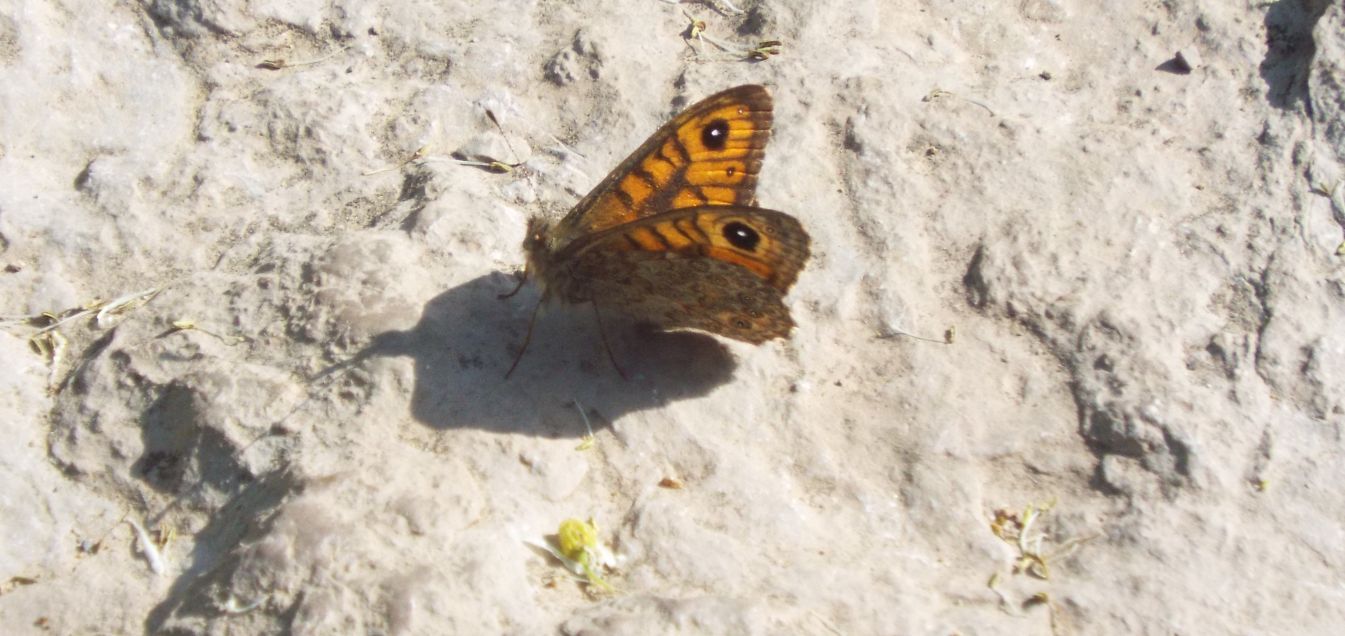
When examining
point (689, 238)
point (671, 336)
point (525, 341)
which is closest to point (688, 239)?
point (689, 238)

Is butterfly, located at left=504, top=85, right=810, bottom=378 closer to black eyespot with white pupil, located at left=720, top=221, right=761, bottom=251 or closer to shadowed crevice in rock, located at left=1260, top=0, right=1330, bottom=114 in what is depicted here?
black eyespot with white pupil, located at left=720, top=221, right=761, bottom=251

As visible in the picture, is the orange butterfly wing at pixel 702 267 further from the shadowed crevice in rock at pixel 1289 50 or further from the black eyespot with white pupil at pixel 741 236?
the shadowed crevice in rock at pixel 1289 50

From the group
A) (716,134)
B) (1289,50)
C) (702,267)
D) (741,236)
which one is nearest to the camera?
(741,236)

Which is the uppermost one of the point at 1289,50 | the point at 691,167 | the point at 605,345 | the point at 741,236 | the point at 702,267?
the point at 1289,50

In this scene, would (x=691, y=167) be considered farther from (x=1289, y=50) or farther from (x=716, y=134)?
(x=1289, y=50)

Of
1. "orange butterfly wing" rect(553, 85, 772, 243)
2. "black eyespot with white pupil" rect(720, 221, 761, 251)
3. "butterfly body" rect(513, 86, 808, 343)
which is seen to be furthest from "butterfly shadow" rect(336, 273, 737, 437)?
"black eyespot with white pupil" rect(720, 221, 761, 251)

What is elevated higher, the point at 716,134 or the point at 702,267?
the point at 716,134

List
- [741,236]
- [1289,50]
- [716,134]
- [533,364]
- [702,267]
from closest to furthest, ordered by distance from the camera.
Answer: [741,236] → [702,267] → [533,364] → [716,134] → [1289,50]

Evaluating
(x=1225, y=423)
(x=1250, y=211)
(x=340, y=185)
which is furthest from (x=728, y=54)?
(x=1225, y=423)
